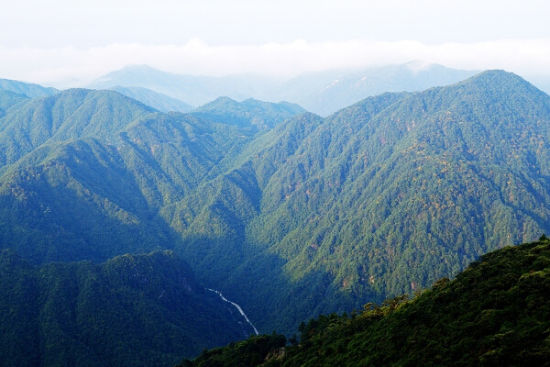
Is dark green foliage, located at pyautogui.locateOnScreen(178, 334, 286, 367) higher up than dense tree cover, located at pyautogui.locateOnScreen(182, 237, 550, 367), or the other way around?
dense tree cover, located at pyautogui.locateOnScreen(182, 237, 550, 367)

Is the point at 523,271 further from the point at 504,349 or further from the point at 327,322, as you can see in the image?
the point at 327,322

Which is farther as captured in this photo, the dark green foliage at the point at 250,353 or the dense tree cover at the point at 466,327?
the dark green foliage at the point at 250,353

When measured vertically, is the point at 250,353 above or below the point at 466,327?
below

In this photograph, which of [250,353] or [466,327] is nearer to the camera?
[466,327]

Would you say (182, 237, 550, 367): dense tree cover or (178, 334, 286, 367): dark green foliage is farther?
(178, 334, 286, 367): dark green foliage

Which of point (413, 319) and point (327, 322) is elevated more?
point (413, 319)

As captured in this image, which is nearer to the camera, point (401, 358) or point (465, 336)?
point (465, 336)

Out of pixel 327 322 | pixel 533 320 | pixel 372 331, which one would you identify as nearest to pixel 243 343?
pixel 327 322

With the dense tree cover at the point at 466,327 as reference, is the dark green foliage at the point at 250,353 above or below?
below
